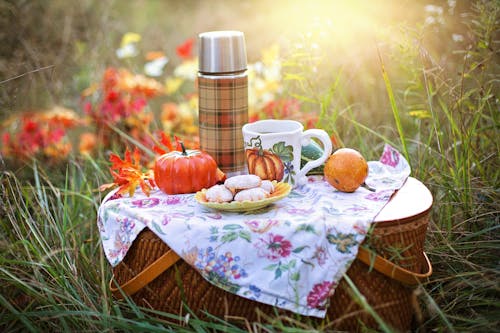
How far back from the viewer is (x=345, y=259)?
1612 millimetres

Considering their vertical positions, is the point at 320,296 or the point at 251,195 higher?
the point at 251,195

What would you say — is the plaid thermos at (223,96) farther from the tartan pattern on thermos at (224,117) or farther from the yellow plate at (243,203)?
the yellow plate at (243,203)

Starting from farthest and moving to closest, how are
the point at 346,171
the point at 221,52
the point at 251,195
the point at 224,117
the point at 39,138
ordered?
the point at 39,138
the point at 224,117
the point at 221,52
the point at 346,171
the point at 251,195

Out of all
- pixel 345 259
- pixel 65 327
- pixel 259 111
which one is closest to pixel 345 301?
pixel 345 259

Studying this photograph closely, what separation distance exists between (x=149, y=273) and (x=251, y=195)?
1.29 ft

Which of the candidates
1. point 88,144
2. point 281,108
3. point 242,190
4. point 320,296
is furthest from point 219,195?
point 88,144

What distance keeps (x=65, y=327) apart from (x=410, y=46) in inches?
62.2

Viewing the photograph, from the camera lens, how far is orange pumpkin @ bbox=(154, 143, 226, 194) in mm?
1904

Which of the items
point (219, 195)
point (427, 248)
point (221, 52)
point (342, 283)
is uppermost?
point (221, 52)

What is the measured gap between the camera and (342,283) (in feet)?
5.37

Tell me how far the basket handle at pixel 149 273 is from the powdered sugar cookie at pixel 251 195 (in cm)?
26

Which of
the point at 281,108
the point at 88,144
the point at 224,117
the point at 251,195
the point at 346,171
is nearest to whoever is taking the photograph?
the point at 251,195

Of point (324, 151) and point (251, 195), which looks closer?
point (251, 195)

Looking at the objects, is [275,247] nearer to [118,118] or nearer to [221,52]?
[221,52]
